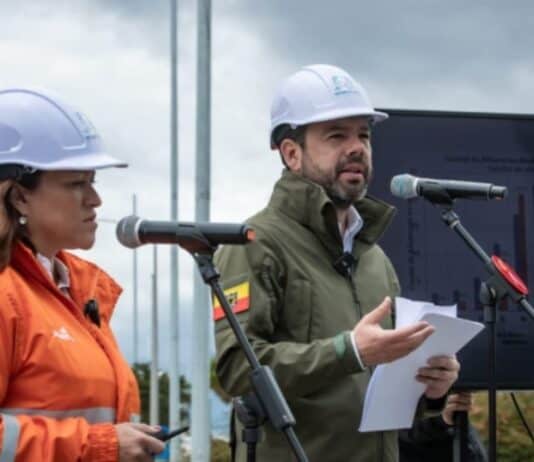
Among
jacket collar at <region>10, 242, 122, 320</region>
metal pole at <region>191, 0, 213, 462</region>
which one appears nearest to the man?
jacket collar at <region>10, 242, 122, 320</region>

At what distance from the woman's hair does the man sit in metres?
0.83

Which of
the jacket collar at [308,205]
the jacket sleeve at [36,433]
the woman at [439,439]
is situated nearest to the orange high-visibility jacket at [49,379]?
the jacket sleeve at [36,433]

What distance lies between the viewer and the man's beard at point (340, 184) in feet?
13.1

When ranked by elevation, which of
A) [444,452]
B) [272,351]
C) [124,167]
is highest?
[124,167]

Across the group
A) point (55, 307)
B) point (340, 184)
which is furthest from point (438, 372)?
point (55, 307)

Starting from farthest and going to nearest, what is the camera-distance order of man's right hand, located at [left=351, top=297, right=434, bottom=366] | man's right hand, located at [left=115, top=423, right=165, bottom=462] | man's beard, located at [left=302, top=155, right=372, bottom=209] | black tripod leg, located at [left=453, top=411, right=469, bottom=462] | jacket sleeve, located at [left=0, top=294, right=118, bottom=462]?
1. black tripod leg, located at [left=453, top=411, right=469, bottom=462]
2. man's beard, located at [left=302, top=155, right=372, bottom=209]
3. man's right hand, located at [left=351, top=297, right=434, bottom=366]
4. man's right hand, located at [left=115, top=423, right=165, bottom=462]
5. jacket sleeve, located at [left=0, top=294, right=118, bottom=462]

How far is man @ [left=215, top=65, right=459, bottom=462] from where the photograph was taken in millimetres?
3574

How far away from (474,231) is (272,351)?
196cm

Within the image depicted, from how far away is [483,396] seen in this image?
28.8ft

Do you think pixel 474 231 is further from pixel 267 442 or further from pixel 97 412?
pixel 97 412

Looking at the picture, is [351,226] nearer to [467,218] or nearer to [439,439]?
[439,439]

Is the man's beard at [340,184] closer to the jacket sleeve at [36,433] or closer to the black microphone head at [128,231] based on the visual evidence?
the black microphone head at [128,231]

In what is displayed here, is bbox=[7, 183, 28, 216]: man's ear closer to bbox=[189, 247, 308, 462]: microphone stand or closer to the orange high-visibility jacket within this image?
the orange high-visibility jacket

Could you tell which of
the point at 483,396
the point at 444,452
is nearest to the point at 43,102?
the point at 444,452
